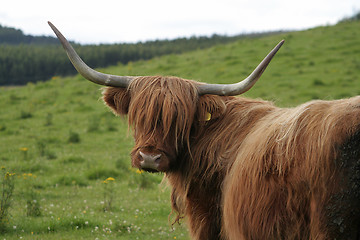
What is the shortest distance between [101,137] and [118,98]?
852 centimetres

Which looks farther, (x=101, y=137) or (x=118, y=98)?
(x=101, y=137)

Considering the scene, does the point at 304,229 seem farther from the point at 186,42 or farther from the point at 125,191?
the point at 186,42

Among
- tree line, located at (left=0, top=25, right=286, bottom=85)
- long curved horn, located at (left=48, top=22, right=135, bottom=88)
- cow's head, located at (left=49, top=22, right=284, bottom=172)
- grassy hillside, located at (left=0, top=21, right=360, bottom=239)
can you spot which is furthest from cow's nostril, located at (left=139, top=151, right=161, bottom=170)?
tree line, located at (left=0, top=25, right=286, bottom=85)

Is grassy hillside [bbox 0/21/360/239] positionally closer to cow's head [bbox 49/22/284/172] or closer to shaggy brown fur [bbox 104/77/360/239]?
cow's head [bbox 49/22/284/172]

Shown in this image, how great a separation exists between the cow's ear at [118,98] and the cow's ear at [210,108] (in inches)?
29.4

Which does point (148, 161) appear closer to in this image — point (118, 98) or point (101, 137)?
point (118, 98)

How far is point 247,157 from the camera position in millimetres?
2986

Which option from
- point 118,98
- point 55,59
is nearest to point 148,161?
point 118,98

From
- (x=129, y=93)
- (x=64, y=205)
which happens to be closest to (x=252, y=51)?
(x=64, y=205)

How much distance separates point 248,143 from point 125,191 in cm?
519

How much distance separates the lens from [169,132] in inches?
141

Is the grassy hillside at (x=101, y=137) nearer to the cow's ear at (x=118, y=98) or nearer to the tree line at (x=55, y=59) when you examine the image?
the cow's ear at (x=118, y=98)

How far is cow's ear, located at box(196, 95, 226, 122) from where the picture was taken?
3777mm

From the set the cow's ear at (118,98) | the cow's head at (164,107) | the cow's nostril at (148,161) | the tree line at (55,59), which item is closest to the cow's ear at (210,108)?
the cow's head at (164,107)
